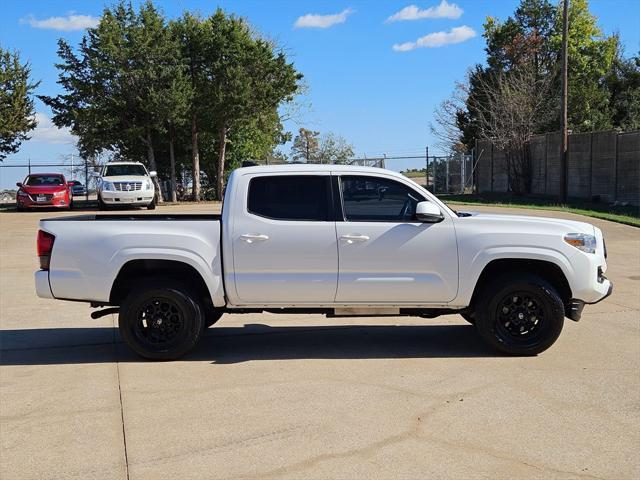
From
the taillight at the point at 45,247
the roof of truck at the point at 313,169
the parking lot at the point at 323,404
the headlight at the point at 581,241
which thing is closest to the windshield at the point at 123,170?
the parking lot at the point at 323,404

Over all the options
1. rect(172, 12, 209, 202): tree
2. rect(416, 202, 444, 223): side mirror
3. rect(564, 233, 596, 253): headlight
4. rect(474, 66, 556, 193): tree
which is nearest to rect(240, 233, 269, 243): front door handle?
rect(416, 202, 444, 223): side mirror

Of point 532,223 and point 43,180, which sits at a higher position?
point 43,180

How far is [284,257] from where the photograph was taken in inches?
257

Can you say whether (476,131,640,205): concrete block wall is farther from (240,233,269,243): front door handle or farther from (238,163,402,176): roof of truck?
(240,233,269,243): front door handle

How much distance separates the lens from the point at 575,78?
158 ft

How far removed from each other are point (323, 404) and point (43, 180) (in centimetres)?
2532

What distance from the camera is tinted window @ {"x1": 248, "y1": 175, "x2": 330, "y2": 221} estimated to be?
6645 mm

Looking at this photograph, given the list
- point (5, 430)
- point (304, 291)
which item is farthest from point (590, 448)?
point (5, 430)

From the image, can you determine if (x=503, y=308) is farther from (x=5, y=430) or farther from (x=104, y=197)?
(x=104, y=197)

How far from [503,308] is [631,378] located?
4.15 feet

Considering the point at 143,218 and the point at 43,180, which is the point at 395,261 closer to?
the point at 143,218

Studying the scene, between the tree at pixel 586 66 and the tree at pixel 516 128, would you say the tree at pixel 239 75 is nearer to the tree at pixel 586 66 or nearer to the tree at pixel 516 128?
the tree at pixel 516 128

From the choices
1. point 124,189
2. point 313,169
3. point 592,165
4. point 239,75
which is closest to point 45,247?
point 313,169

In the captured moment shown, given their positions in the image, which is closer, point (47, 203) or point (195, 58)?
point (47, 203)
